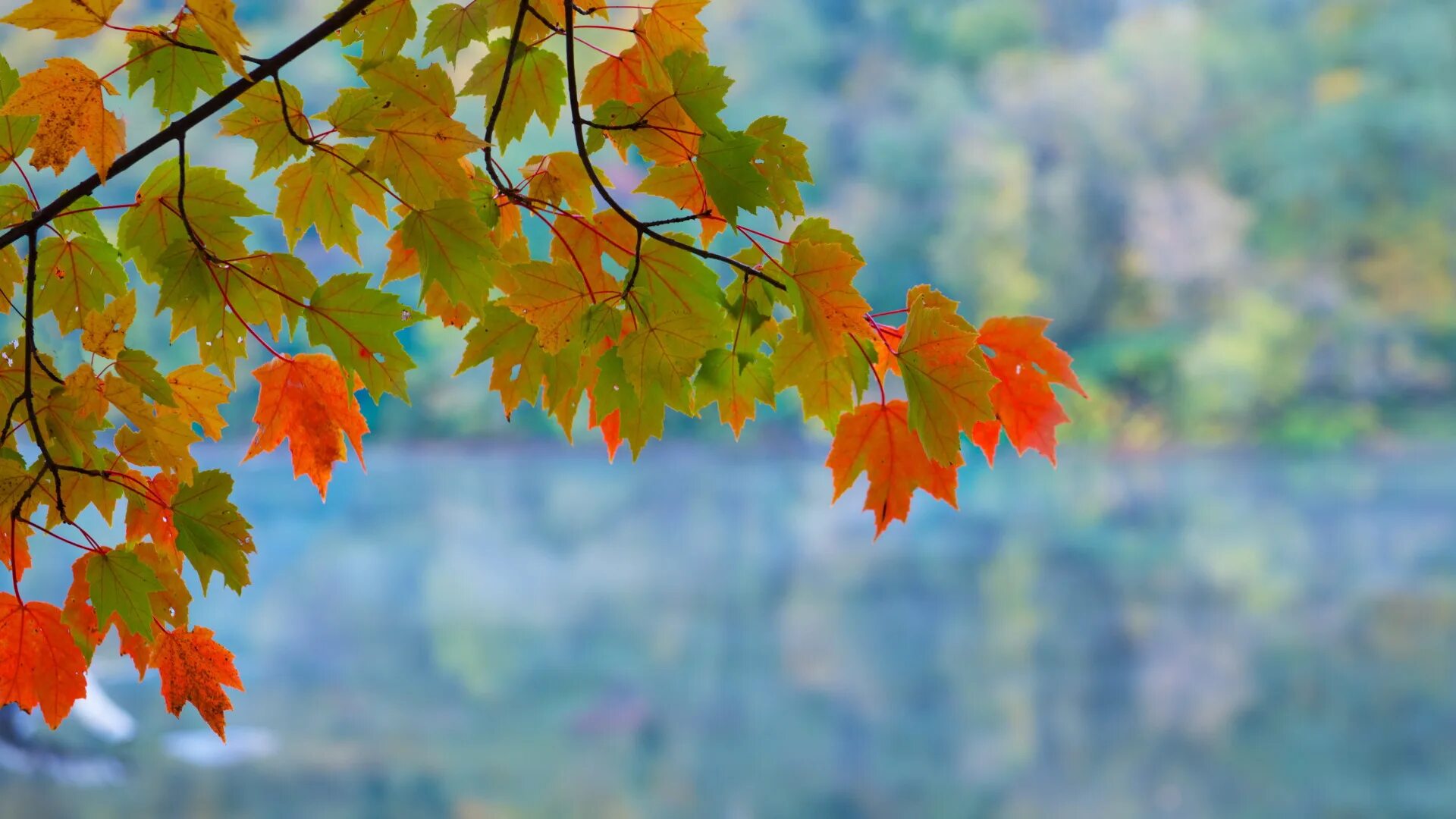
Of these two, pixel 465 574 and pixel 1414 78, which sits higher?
pixel 1414 78

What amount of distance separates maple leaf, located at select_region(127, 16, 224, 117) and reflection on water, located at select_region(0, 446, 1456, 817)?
3034mm

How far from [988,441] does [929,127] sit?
855 centimetres

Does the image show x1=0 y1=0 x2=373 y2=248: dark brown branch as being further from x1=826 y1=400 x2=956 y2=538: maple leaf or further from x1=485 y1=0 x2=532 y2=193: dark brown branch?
x1=826 y1=400 x2=956 y2=538: maple leaf

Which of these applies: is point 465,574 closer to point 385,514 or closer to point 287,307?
point 385,514

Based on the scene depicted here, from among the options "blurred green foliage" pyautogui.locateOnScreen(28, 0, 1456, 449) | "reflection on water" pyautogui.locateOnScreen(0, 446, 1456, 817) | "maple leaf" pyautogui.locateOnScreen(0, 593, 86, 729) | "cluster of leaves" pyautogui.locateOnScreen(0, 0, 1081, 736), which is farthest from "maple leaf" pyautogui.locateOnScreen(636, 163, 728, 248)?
"blurred green foliage" pyautogui.locateOnScreen(28, 0, 1456, 449)

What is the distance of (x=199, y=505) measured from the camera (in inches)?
13.4

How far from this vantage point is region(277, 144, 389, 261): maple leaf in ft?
1.22

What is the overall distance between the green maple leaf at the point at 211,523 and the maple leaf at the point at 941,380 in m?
0.18

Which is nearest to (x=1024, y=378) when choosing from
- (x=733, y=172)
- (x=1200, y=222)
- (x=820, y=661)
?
(x=733, y=172)

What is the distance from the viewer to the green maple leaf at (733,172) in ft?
1.09

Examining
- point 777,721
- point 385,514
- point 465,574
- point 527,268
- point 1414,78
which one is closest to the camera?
point 527,268

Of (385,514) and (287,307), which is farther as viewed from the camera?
(385,514)

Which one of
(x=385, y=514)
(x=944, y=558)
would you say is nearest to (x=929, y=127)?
(x=944, y=558)

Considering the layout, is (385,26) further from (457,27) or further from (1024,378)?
(1024,378)
